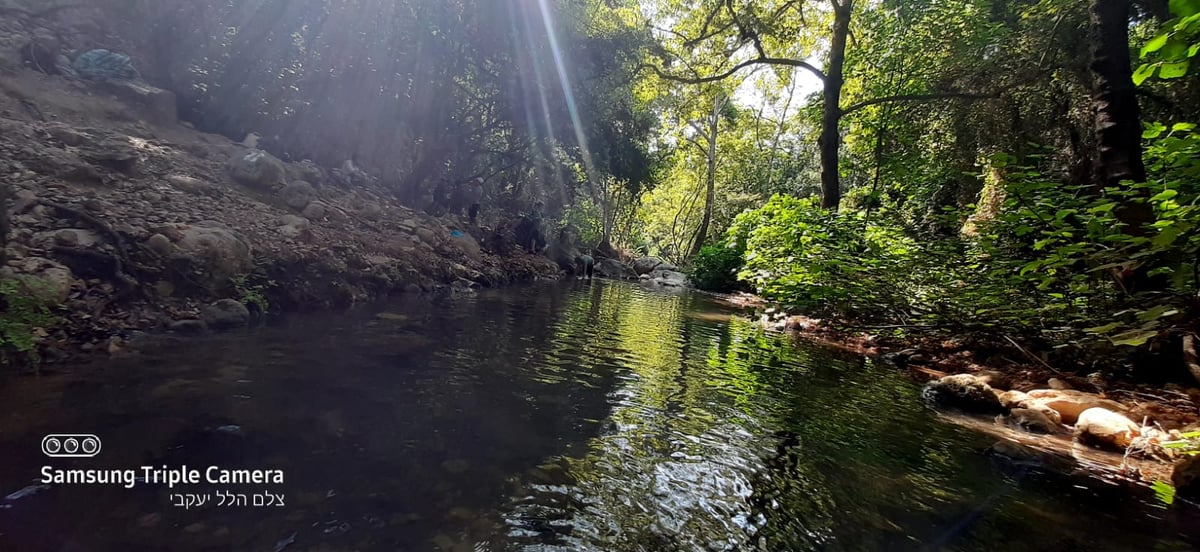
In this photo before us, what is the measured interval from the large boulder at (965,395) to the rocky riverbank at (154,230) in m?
8.34

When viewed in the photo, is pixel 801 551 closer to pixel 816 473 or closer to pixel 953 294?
pixel 816 473

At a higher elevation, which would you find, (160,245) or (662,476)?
(160,245)

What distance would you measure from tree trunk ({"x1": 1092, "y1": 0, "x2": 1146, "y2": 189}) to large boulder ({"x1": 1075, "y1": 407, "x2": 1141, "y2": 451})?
2407 mm

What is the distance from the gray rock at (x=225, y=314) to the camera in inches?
224

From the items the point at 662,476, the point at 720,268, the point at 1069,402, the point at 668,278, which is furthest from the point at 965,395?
the point at 668,278

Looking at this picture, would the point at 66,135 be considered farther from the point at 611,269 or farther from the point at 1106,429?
the point at 611,269

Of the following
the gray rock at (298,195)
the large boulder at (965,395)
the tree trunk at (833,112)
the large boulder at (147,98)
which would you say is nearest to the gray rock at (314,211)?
the gray rock at (298,195)

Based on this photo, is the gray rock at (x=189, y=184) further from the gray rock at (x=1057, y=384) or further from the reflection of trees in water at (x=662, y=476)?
the gray rock at (x=1057, y=384)

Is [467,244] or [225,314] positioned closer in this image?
[225,314]

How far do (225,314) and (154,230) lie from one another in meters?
1.42

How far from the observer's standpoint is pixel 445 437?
348cm

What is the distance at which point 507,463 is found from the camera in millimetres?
3184

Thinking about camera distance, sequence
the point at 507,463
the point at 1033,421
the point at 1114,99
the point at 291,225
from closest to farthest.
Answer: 1. the point at 507,463
2. the point at 1033,421
3. the point at 1114,99
4. the point at 291,225

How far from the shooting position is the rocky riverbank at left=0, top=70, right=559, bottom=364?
4.79 meters
